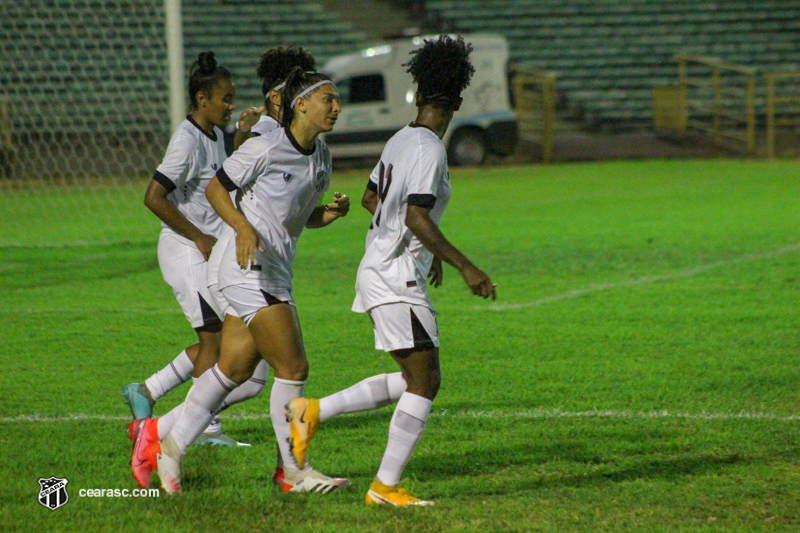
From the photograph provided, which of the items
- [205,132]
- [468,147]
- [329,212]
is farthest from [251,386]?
[468,147]

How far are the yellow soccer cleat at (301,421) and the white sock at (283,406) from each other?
63 millimetres

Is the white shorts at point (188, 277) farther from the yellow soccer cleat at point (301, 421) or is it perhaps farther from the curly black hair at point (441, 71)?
the curly black hair at point (441, 71)

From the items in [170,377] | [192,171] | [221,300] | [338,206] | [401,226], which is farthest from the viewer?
[170,377]

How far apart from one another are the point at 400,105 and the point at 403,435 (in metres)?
18.6

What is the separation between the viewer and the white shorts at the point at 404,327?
3.70m

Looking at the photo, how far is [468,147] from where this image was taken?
22734 mm

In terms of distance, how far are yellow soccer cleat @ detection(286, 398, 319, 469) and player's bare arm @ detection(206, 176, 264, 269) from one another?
0.54m

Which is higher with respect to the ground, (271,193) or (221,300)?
(271,193)

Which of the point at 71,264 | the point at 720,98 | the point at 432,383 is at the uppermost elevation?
the point at 432,383

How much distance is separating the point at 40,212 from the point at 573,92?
16404 millimetres

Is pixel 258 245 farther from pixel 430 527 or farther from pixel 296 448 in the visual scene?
pixel 430 527

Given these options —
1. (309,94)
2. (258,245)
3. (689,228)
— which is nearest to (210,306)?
(258,245)

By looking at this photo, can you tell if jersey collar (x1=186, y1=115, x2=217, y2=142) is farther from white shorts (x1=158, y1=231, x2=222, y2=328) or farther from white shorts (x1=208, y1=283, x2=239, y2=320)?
white shorts (x1=208, y1=283, x2=239, y2=320)

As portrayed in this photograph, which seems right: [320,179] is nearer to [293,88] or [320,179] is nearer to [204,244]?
[293,88]
